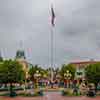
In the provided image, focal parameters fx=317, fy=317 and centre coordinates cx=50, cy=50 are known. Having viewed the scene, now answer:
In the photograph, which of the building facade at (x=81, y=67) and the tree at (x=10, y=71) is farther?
the building facade at (x=81, y=67)

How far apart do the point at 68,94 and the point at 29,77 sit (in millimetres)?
62179

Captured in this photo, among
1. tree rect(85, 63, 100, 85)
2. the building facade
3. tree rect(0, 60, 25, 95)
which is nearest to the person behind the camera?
tree rect(0, 60, 25, 95)

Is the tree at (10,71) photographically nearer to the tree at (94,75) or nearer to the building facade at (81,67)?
the tree at (94,75)

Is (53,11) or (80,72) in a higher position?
(53,11)

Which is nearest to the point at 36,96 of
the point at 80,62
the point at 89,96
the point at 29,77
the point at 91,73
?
the point at 89,96

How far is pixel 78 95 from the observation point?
160 feet

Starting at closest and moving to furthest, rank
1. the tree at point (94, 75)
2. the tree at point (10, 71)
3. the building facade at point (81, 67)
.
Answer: the tree at point (10, 71), the tree at point (94, 75), the building facade at point (81, 67)

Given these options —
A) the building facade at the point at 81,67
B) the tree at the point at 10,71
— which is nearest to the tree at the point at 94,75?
the tree at the point at 10,71

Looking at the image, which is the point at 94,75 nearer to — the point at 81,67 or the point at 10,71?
the point at 10,71

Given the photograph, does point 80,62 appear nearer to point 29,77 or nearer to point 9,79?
point 29,77

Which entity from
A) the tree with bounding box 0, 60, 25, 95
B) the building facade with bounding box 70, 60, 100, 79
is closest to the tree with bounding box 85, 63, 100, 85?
the tree with bounding box 0, 60, 25, 95

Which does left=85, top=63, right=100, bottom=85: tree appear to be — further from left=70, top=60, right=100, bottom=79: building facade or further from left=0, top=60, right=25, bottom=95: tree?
left=70, top=60, right=100, bottom=79: building facade

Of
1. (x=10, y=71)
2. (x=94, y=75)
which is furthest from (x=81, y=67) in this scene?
(x=10, y=71)

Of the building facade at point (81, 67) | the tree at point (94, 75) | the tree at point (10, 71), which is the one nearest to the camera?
the tree at point (10, 71)
